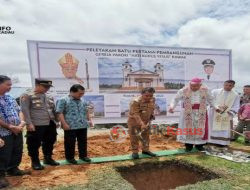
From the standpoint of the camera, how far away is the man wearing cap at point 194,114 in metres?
5.97

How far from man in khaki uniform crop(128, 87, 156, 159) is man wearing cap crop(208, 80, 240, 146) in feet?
6.16

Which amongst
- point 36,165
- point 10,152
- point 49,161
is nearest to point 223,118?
point 49,161

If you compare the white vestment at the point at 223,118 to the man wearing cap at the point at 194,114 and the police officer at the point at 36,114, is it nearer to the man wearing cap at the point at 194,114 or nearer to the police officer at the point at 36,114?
the man wearing cap at the point at 194,114

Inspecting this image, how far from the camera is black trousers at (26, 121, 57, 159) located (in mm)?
4539

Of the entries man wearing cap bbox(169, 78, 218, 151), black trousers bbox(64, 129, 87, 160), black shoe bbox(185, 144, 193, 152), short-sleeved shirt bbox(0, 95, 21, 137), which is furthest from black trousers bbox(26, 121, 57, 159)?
black shoe bbox(185, 144, 193, 152)

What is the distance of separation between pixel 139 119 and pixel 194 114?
5.11 ft

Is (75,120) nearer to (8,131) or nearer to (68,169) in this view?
(68,169)

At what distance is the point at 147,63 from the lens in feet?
23.7

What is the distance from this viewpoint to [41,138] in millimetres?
4668

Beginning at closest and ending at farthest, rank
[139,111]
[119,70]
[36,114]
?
1. [36,114]
2. [139,111]
3. [119,70]

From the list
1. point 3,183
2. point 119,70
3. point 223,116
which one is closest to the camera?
point 3,183

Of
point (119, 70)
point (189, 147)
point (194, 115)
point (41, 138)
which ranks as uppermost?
point (119, 70)

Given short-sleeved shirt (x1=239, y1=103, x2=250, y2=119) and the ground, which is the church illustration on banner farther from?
short-sleeved shirt (x1=239, y1=103, x2=250, y2=119)

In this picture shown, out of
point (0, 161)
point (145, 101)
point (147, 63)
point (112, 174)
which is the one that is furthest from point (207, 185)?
point (147, 63)
